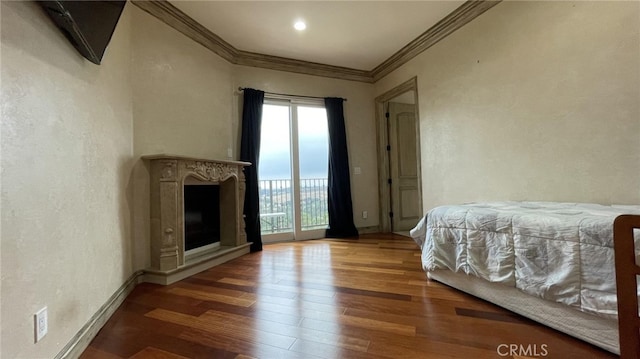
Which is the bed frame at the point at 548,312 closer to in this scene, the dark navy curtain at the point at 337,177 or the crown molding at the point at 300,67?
the dark navy curtain at the point at 337,177

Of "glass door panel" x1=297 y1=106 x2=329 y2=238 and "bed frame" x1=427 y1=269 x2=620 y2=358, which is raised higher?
"glass door panel" x1=297 y1=106 x2=329 y2=238

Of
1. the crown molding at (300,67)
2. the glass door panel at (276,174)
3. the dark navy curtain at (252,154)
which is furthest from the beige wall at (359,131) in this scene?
the dark navy curtain at (252,154)

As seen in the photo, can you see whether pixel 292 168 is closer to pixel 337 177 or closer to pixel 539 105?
pixel 337 177

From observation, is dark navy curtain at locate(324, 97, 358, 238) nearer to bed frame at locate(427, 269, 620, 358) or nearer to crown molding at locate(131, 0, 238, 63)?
crown molding at locate(131, 0, 238, 63)

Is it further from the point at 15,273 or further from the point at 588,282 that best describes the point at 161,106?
the point at 588,282

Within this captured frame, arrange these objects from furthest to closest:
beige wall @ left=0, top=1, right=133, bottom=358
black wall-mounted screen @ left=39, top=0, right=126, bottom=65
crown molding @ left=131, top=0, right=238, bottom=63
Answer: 1. crown molding @ left=131, top=0, right=238, bottom=63
2. black wall-mounted screen @ left=39, top=0, right=126, bottom=65
3. beige wall @ left=0, top=1, right=133, bottom=358

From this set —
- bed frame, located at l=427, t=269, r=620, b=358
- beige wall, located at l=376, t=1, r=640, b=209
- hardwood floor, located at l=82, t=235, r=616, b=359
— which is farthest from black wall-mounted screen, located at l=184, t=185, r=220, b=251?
beige wall, located at l=376, t=1, r=640, b=209

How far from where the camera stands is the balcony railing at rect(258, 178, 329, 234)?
13.7 feet

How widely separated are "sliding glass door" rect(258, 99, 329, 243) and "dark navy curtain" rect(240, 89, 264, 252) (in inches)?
7.7

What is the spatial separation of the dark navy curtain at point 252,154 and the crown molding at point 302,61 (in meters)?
0.55

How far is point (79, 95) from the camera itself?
154 centimetres

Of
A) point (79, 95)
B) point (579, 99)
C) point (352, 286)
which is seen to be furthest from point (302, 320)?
point (579, 99)

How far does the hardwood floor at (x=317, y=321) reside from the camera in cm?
136

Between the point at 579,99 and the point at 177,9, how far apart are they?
3817mm
